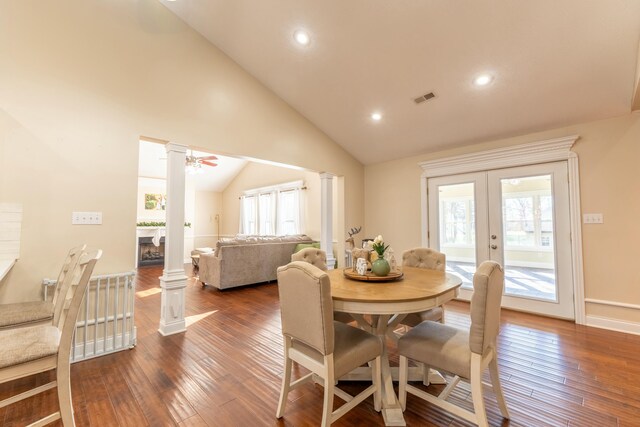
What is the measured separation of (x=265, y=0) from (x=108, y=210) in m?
2.64

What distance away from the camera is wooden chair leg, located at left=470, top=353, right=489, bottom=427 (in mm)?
1414

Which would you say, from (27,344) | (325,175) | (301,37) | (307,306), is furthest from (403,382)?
(325,175)

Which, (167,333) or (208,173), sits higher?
(208,173)

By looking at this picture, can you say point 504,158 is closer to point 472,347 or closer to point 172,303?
point 472,347

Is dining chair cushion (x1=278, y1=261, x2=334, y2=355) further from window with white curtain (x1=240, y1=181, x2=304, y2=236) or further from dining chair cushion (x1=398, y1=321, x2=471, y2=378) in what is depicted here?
window with white curtain (x1=240, y1=181, x2=304, y2=236)

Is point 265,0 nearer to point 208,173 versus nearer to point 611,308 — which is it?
point 611,308

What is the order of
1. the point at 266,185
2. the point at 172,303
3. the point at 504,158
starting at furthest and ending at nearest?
the point at 266,185
the point at 504,158
the point at 172,303

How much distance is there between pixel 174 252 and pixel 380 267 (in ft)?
7.60

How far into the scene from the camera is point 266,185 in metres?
7.89

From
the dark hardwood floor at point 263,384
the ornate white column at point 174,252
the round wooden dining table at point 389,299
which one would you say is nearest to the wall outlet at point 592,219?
the dark hardwood floor at point 263,384

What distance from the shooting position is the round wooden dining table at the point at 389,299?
1.56 meters

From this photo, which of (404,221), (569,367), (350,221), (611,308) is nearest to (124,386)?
(569,367)

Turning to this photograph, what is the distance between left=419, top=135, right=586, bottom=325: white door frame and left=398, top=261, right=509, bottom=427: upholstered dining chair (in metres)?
2.57

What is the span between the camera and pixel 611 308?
3082 mm
